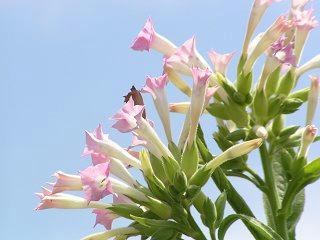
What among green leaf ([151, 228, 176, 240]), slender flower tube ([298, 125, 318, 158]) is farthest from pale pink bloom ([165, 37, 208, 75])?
green leaf ([151, 228, 176, 240])

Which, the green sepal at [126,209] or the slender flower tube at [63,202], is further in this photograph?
the slender flower tube at [63,202]

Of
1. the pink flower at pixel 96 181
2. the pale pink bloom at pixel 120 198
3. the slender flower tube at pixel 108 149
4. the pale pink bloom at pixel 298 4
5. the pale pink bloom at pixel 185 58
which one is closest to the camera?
the pink flower at pixel 96 181

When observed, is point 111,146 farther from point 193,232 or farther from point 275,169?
point 275,169

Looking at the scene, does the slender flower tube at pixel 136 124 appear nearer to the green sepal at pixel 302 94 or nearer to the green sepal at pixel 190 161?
the green sepal at pixel 190 161

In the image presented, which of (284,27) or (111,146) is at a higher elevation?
(284,27)

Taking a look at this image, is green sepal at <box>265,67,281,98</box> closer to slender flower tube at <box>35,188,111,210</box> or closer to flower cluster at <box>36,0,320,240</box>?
flower cluster at <box>36,0,320,240</box>

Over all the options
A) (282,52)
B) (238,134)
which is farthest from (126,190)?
(282,52)

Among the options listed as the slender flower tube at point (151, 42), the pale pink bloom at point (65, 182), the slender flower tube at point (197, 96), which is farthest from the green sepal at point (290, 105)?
the pale pink bloom at point (65, 182)

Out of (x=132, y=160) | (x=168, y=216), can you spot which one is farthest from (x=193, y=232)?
(x=132, y=160)
